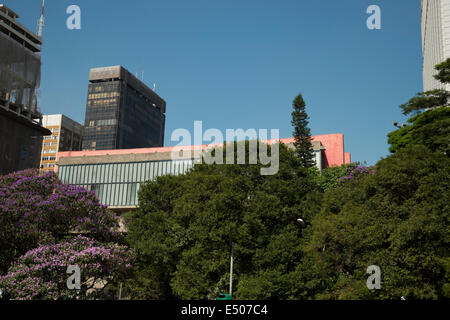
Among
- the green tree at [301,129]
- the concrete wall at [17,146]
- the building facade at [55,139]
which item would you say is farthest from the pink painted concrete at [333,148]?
the building facade at [55,139]

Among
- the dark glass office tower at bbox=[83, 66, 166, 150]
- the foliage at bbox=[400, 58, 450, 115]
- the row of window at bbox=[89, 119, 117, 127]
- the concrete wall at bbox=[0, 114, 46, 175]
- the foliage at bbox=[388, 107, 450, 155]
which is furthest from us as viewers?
the row of window at bbox=[89, 119, 117, 127]

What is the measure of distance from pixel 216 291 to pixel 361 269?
1024 cm

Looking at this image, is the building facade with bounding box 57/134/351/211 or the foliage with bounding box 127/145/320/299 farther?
the building facade with bounding box 57/134/351/211

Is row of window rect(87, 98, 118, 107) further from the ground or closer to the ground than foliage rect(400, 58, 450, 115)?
further from the ground

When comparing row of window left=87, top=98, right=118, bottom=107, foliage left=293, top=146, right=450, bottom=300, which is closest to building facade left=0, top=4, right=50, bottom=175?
foliage left=293, top=146, right=450, bottom=300

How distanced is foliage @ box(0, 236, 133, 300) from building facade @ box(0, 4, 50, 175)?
4645 centimetres

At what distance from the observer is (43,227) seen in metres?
25.2

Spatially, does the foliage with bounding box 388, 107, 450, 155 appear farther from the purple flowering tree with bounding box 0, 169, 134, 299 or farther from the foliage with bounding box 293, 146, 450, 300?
the purple flowering tree with bounding box 0, 169, 134, 299

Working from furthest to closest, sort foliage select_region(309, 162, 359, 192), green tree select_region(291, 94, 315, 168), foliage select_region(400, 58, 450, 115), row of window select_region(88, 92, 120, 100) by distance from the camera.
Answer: row of window select_region(88, 92, 120, 100) → green tree select_region(291, 94, 315, 168) → foliage select_region(309, 162, 359, 192) → foliage select_region(400, 58, 450, 115)

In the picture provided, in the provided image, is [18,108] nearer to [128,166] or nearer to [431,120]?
[128,166]

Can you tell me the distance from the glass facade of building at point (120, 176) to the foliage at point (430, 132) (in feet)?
105

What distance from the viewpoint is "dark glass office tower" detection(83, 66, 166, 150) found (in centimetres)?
13812

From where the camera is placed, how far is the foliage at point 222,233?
98.8 ft

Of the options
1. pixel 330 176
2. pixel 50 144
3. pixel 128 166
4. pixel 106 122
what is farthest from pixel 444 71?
pixel 106 122
